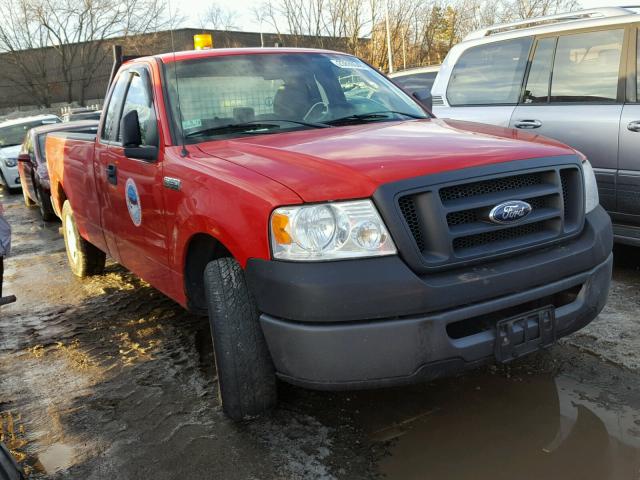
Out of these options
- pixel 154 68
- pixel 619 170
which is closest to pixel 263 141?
pixel 154 68

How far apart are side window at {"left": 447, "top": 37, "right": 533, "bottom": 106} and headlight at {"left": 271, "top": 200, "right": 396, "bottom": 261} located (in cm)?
345

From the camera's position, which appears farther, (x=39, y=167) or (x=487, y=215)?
(x=39, y=167)

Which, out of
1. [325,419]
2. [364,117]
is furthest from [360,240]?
[364,117]

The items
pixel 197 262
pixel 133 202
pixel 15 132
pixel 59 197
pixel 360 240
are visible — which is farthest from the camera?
pixel 15 132

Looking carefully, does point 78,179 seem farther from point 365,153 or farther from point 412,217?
point 412,217

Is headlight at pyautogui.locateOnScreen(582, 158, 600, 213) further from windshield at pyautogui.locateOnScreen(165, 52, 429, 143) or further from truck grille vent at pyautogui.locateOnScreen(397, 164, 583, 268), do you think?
windshield at pyautogui.locateOnScreen(165, 52, 429, 143)

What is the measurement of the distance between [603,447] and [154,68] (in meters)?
3.08

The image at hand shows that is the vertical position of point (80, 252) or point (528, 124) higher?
point (528, 124)

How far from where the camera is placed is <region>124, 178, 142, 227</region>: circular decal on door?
3754mm

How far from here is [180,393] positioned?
11.2ft

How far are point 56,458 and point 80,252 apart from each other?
3.24 m

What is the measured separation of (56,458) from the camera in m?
2.87

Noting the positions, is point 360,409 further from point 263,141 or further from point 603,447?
point 263,141

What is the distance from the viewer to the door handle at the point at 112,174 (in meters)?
4.10
